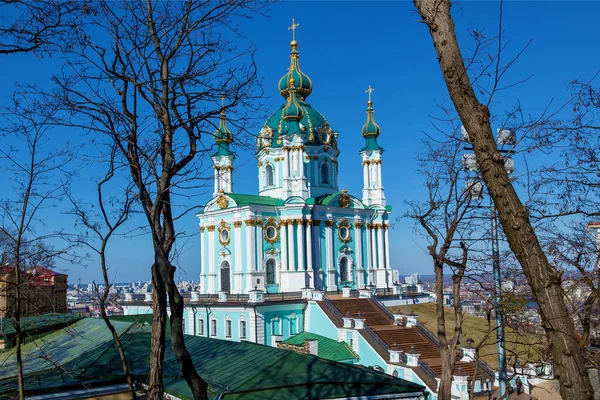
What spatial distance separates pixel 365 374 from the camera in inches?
381

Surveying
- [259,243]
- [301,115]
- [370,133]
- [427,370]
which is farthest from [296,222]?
[427,370]

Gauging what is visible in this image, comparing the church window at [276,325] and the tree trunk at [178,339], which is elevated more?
the tree trunk at [178,339]

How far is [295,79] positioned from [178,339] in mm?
33443

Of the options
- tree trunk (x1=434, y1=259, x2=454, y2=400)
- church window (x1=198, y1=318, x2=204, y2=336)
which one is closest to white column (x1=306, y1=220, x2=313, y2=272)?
church window (x1=198, y1=318, x2=204, y2=336)

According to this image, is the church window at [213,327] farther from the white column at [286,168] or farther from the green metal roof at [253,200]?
the white column at [286,168]

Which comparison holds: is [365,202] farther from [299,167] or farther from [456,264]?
[456,264]

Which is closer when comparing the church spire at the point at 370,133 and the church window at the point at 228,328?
the church window at the point at 228,328

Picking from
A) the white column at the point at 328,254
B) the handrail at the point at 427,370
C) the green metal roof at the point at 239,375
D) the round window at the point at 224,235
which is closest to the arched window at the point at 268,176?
the round window at the point at 224,235

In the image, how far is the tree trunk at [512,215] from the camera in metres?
4.43

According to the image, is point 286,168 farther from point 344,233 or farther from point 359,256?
point 359,256

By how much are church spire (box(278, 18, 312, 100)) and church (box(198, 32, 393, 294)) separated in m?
0.07

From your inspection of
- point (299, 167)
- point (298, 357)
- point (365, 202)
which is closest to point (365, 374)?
point (298, 357)

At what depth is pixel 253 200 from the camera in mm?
33781

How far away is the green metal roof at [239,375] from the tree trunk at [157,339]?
1837mm
